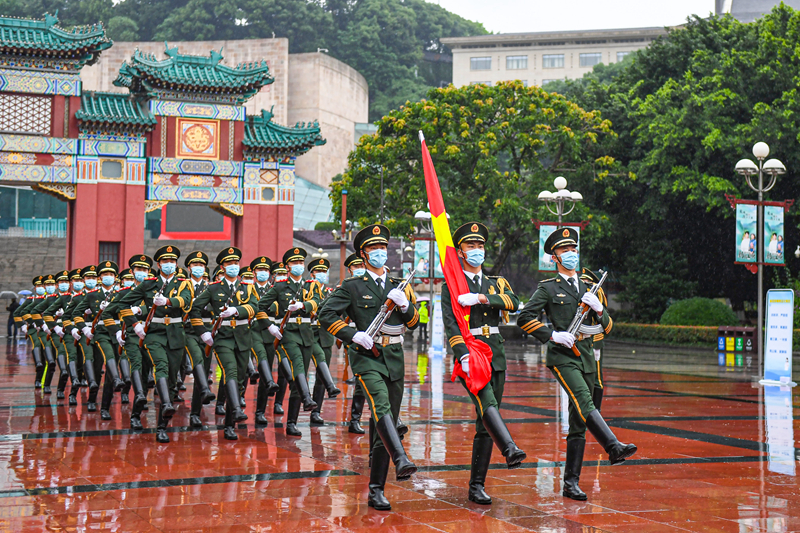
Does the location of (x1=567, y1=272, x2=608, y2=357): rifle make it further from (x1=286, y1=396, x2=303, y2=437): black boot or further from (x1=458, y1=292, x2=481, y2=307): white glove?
(x1=286, y1=396, x2=303, y2=437): black boot

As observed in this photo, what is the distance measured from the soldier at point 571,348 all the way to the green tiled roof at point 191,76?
81.6 feet

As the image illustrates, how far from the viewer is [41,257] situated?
43.0 meters

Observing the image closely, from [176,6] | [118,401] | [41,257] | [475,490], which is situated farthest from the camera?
[176,6]

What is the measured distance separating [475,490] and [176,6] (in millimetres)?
84622

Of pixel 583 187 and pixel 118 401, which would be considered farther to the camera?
pixel 583 187

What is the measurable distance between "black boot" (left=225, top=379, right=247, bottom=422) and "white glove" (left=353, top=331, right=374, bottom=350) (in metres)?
3.29

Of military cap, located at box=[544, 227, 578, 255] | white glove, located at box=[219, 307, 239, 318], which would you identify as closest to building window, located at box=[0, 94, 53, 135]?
white glove, located at box=[219, 307, 239, 318]

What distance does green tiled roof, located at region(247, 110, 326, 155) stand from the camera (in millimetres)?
31562

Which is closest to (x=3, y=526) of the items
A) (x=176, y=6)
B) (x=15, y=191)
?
(x=15, y=191)

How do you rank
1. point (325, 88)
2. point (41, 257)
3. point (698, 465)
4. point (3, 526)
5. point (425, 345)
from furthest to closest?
point (325, 88)
point (41, 257)
point (425, 345)
point (698, 465)
point (3, 526)

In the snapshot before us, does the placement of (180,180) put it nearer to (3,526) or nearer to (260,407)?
(260,407)

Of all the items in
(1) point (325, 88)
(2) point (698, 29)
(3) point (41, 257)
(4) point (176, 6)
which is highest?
(4) point (176, 6)

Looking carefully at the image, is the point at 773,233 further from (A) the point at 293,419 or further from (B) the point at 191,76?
(B) the point at 191,76

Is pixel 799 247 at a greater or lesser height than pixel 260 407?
greater
